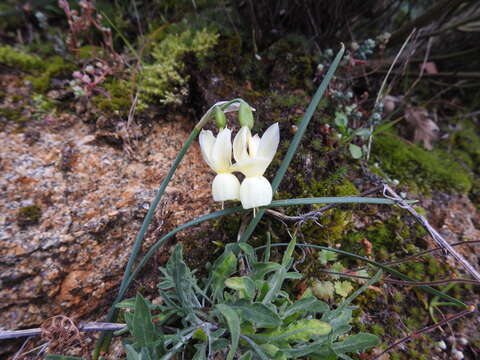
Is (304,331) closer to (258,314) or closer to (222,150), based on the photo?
(258,314)

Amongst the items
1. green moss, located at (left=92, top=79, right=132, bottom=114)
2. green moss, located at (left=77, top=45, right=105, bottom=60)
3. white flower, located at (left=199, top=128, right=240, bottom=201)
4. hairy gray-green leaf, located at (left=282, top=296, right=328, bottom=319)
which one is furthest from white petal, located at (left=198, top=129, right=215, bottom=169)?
green moss, located at (left=77, top=45, right=105, bottom=60)

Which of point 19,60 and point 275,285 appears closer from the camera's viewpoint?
point 275,285

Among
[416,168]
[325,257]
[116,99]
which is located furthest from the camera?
[416,168]

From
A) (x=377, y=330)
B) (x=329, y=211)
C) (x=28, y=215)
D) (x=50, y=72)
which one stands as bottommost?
(x=377, y=330)

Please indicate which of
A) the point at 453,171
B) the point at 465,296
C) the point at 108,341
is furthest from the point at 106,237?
the point at 453,171

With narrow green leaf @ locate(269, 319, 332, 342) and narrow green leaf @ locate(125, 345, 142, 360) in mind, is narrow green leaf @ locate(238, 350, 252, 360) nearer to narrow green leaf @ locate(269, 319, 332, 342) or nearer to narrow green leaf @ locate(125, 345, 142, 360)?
narrow green leaf @ locate(269, 319, 332, 342)

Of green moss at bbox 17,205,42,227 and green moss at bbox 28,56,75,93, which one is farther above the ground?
green moss at bbox 28,56,75,93

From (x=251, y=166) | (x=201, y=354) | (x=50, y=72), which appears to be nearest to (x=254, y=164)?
(x=251, y=166)
